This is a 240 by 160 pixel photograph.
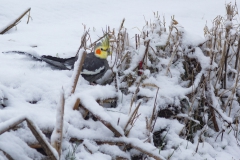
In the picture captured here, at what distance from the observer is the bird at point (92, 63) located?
3.03m

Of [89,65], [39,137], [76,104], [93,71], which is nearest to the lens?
[39,137]

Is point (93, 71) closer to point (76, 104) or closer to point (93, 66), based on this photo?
point (93, 66)

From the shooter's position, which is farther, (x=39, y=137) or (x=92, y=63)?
(x=92, y=63)

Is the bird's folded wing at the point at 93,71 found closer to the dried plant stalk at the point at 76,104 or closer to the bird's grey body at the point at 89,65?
the bird's grey body at the point at 89,65

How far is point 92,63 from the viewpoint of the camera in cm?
313

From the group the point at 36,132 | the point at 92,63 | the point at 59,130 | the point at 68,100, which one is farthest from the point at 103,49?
the point at 36,132

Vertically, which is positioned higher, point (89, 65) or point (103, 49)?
point (103, 49)

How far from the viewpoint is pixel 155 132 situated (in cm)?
273

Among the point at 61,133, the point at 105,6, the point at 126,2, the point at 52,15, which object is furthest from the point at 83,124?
the point at 126,2

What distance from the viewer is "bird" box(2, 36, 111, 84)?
303 centimetres

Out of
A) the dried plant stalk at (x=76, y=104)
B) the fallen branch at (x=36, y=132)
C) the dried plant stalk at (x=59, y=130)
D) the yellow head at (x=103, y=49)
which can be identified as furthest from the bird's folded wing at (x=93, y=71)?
the fallen branch at (x=36, y=132)

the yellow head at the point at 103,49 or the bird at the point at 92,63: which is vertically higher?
the yellow head at the point at 103,49

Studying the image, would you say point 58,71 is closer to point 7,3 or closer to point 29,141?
point 29,141

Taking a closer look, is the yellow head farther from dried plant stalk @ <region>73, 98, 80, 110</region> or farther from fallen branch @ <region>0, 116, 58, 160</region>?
fallen branch @ <region>0, 116, 58, 160</region>
